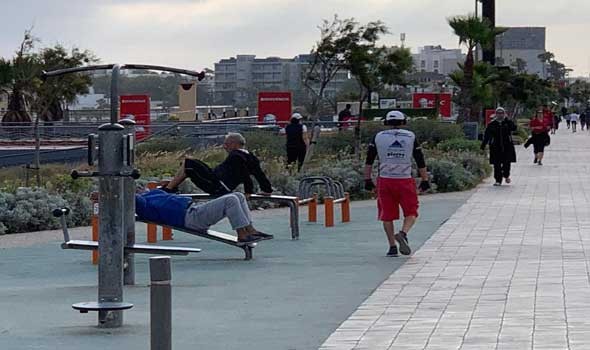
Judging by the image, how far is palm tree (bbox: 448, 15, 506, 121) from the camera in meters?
43.7

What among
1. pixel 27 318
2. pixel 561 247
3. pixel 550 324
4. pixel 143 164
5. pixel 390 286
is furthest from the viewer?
pixel 143 164

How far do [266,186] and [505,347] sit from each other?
7.15 metres

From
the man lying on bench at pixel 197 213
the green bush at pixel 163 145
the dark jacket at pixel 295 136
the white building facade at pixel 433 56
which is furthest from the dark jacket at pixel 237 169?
the white building facade at pixel 433 56

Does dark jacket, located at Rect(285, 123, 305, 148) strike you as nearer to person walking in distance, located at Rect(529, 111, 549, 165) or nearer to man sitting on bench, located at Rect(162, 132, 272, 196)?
person walking in distance, located at Rect(529, 111, 549, 165)


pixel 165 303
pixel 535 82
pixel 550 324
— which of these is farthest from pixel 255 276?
pixel 535 82

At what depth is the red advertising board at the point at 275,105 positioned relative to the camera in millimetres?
44688

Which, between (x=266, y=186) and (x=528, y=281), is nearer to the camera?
(x=528, y=281)

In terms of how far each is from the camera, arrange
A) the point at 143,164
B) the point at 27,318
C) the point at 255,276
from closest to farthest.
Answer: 1. the point at 27,318
2. the point at 255,276
3. the point at 143,164

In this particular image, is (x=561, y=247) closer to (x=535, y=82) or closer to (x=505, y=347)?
(x=505, y=347)

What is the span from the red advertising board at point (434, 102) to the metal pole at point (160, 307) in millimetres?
47333

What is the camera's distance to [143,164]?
84.3ft

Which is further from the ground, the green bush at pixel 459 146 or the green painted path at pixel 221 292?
the green bush at pixel 459 146

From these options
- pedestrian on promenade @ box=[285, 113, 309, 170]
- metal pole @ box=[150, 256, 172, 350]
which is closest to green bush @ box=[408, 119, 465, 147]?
pedestrian on promenade @ box=[285, 113, 309, 170]

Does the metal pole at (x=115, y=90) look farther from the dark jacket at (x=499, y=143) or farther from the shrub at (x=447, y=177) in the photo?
the dark jacket at (x=499, y=143)
